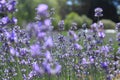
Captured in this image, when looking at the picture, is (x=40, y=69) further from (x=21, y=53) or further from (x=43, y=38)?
(x=21, y=53)

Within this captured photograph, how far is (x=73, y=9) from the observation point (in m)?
44.8

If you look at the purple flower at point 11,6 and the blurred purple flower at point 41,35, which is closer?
the blurred purple flower at point 41,35

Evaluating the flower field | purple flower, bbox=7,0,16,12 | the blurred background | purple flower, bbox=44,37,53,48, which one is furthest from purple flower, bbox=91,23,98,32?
the blurred background

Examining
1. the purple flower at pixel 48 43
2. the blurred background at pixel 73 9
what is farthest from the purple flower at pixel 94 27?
the blurred background at pixel 73 9

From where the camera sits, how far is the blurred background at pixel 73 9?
33184mm

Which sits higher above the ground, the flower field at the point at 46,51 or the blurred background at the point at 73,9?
the blurred background at the point at 73,9

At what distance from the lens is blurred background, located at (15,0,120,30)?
3318 cm

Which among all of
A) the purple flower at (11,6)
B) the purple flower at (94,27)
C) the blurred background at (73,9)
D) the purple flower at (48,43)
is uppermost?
the blurred background at (73,9)

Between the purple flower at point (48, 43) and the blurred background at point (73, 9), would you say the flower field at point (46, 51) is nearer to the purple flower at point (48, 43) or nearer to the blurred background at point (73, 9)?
the purple flower at point (48, 43)

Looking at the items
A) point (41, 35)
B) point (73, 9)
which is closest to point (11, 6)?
point (41, 35)

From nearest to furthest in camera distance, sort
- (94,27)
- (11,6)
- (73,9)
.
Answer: (11,6), (94,27), (73,9)

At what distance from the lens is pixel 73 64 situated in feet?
18.0

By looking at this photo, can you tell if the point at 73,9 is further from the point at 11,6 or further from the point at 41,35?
the point at 41,35

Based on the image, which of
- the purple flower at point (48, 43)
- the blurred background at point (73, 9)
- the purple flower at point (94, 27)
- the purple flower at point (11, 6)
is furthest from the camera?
the blurred background at point (73, 9)
